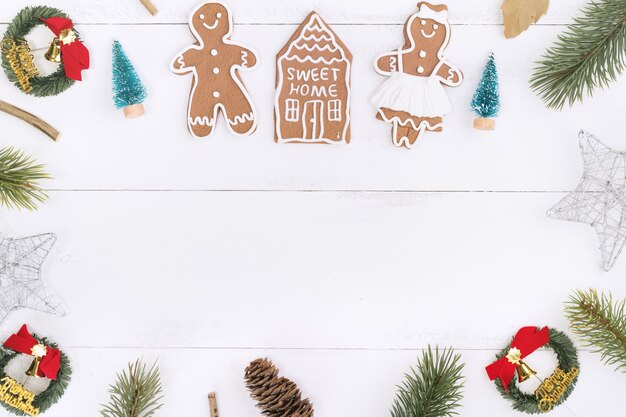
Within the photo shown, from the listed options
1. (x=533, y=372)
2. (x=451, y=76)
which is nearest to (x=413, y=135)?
(x=451, y=76)

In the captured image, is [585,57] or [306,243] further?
[306,243]

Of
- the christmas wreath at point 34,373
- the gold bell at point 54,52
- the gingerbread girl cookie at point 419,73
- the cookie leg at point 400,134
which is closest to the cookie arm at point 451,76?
the gingerbread girl cookie at point 419,73

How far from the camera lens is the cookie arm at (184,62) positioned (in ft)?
3.32

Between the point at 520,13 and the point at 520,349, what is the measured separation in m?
0.63

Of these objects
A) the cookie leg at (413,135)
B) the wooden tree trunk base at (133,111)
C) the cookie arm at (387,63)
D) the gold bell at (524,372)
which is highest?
the cookie arm at (387,63)

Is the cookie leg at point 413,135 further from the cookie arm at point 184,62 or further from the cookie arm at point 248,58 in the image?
the cookie arm at point 184,62

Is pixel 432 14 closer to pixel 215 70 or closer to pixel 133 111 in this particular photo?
pixel 215 70

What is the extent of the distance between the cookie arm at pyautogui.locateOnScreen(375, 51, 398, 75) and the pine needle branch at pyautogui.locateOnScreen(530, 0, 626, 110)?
10.3 inches

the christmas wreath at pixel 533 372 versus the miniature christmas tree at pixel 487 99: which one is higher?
the miniature christmas tree at pixel 487 99

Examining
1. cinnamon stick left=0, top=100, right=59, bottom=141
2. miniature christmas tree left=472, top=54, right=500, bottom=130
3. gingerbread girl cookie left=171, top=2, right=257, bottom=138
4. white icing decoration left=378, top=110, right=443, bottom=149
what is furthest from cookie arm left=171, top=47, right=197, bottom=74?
miniature christmas tree left=472, top=54, right=500, bottom=130

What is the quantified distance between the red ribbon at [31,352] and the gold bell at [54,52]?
0.51 metres

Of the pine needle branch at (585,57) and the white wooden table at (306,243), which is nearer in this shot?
the pine needle branch at (585,57)

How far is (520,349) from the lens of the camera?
102cm

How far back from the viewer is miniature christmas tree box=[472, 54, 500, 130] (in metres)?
1.00
